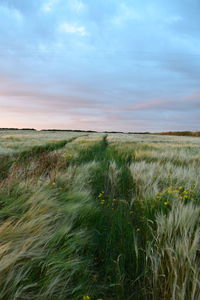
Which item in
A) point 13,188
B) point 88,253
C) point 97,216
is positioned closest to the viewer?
point 88,253

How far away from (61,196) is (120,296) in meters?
1.41

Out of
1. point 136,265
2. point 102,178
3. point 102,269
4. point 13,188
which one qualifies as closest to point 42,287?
point 102,269

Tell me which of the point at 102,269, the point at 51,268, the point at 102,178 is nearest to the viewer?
the point at 51,268

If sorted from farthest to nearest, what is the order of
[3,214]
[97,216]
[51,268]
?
[97,216] → [3,214] → [51,268]

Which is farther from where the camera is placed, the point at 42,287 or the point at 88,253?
the point at 88,253

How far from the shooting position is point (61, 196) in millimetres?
2242

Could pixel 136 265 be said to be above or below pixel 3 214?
below

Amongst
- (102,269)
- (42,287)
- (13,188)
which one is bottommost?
(102,269)

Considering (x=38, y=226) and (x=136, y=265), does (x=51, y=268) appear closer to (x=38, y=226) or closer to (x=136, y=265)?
(x=38, y=226)

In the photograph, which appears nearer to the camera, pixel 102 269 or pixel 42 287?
pixel 42 287

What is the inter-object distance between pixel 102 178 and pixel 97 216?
1.89 m

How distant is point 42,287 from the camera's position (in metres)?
0.94

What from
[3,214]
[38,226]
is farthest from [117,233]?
[3,214]

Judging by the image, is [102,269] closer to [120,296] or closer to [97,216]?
[120,296]
